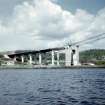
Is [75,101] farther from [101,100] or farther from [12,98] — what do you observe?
[12,98]

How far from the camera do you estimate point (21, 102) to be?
31844mm

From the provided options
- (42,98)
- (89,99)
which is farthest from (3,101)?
(89,99)

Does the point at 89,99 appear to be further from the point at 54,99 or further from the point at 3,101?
the point at 3,101

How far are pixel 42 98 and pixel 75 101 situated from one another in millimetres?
3743

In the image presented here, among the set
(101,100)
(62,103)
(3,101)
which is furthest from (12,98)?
(101,100)

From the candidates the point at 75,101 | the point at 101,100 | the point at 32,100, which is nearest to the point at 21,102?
the point at 32,100

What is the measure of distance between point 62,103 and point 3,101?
504 centimetres

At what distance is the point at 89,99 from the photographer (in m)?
33.8

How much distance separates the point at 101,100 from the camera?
32.8 m

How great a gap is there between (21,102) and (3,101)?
1.70 metres

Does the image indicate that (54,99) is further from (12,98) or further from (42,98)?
(12,98)

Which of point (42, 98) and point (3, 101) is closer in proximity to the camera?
point (3, 101)

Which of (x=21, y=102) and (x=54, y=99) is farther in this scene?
(x=54, y=99)

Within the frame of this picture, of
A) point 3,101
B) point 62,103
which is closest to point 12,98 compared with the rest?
point 3,101
